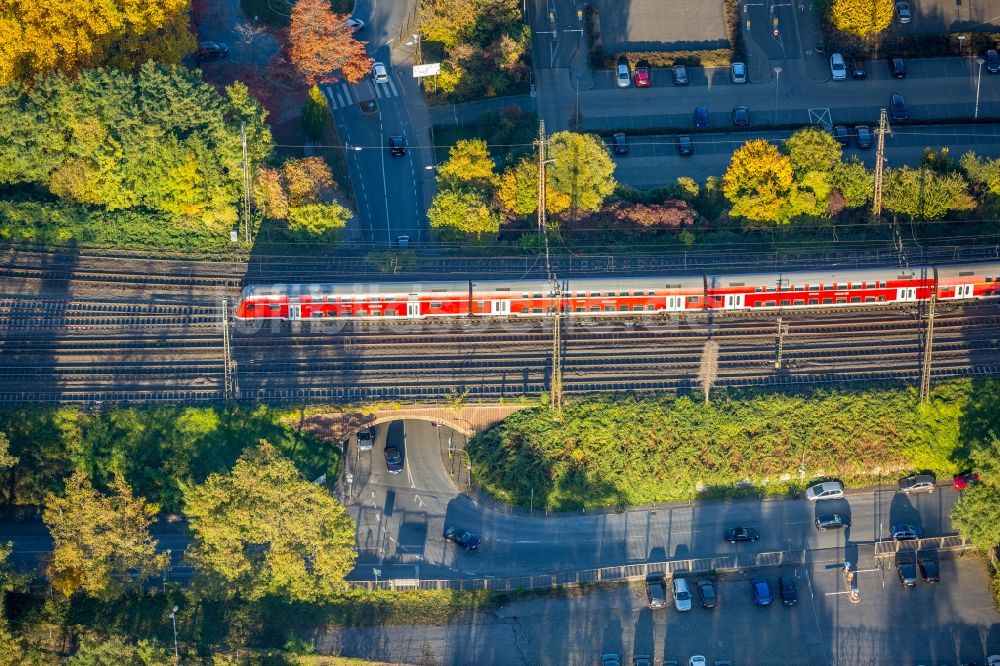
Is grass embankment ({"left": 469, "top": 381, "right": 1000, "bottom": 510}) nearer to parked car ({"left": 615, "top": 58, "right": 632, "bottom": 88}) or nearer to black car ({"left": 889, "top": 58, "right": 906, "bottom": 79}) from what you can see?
parked car ({"left": 615, "top": 58, "right": 632, "bottom": 88})

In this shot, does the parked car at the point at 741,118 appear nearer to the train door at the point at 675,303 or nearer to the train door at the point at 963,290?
the train door at the point at 675,303

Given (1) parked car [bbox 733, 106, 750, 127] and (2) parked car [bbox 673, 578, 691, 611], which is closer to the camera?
(2) parked car [bbox 673, 578, 691, 611]

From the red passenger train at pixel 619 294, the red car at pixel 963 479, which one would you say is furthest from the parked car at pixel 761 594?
the red passenger train at pixel 619 294

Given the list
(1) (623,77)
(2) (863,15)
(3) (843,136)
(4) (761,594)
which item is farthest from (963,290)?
(1) (623,77)

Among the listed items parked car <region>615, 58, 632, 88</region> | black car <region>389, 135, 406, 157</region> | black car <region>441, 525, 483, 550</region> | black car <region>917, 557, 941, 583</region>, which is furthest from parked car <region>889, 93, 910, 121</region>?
black car <region>441, 525, 483, 550</region>

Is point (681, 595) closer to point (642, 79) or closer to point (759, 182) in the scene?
point (759, 182)

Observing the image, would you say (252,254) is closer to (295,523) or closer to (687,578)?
(295,523)

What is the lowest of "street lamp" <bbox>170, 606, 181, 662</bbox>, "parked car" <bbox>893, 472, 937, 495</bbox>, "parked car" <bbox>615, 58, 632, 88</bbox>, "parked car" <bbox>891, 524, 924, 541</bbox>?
"street lamp" <bbox>170, 606, 181, 662</bbox>
